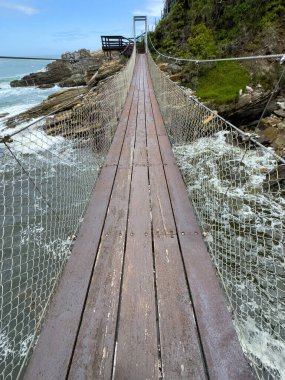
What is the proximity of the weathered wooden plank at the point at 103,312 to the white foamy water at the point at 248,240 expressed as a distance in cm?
64

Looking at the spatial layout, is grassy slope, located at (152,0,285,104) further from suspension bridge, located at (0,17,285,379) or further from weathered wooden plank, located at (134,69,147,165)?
suspension bridge, located at (0,17,285,379)

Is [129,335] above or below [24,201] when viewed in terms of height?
above

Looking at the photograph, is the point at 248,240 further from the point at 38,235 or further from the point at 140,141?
the point at 38,235

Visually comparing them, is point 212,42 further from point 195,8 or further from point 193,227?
point 193,227

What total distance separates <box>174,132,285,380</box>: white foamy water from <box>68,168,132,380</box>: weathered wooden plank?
64 cm

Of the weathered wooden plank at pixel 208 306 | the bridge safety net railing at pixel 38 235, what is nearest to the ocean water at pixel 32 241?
the bridge safety net railing at pixel 38 235

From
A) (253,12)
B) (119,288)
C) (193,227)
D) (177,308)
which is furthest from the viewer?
(253,12)

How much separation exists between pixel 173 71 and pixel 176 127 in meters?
6.79

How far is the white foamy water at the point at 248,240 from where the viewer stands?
2.05m

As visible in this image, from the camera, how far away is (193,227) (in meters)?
1.83

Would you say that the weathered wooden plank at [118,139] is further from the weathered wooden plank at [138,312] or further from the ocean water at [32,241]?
the weathered wooden plank at [138,312]

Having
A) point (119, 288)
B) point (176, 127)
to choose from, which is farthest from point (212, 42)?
point (119, 288)

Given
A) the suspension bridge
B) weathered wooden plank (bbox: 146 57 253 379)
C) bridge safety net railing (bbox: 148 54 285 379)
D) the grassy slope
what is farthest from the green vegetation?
weathered wooden plank (bbox: 146 57 253 379)

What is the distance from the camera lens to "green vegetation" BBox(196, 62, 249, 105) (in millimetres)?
6555
